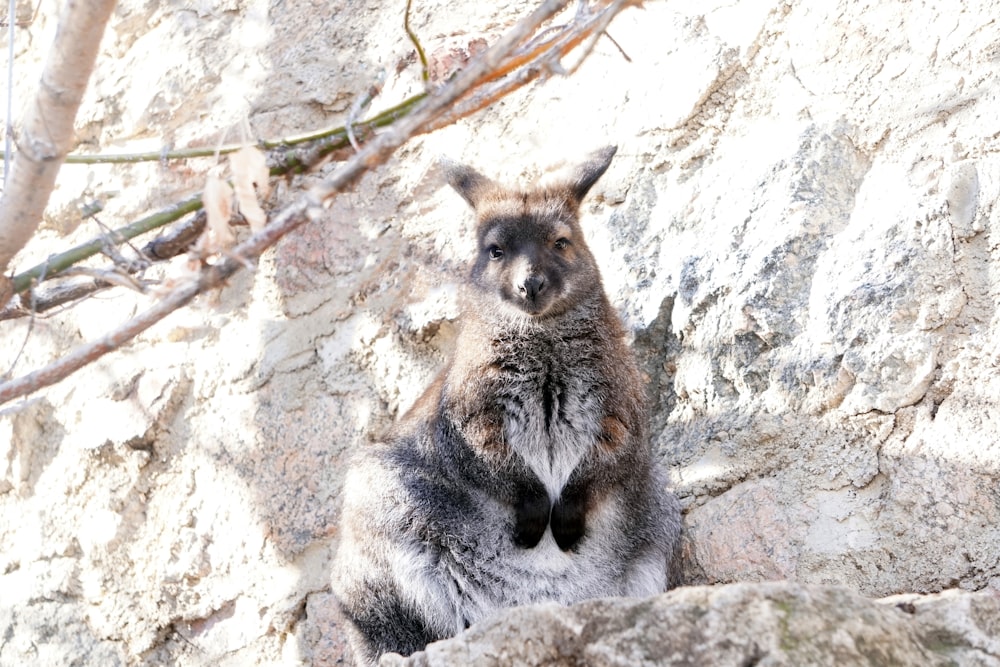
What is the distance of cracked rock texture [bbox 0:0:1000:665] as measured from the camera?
4066mm

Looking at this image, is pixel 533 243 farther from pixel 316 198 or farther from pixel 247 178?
pixel 316 198

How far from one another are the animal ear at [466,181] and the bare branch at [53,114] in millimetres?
2547

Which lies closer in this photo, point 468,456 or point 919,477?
point 919,477

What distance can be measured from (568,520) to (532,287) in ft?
3.24

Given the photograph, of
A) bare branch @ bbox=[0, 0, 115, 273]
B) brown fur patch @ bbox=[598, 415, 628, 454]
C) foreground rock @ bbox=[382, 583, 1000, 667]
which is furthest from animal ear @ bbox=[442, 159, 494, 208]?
bare branch @ bbox=[0, 0, 115, 273]

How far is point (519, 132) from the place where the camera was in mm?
5703

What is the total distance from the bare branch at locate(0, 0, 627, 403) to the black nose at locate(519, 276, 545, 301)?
199 cm

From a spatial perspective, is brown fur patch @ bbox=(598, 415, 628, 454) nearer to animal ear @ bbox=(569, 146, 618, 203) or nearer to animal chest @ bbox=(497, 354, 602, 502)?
animal chest @ bbox=(497, 354, 602, 502)

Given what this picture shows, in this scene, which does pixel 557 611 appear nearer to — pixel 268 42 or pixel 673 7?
pixel 673 7

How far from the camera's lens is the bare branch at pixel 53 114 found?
2.39 metres

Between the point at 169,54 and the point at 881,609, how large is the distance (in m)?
5.28

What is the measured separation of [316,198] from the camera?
2.31m

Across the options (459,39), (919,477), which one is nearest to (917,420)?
(919,477)

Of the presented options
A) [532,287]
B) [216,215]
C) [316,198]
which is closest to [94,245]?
[216,215]
